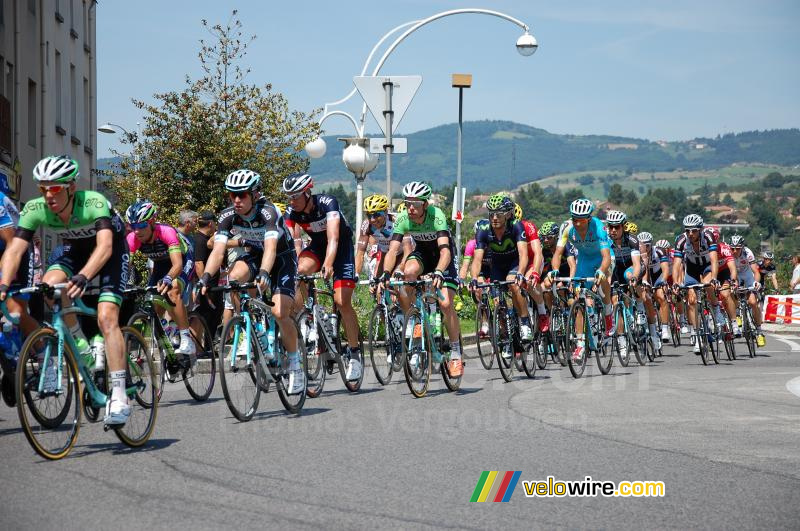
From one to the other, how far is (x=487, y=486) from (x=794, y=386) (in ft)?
23.8

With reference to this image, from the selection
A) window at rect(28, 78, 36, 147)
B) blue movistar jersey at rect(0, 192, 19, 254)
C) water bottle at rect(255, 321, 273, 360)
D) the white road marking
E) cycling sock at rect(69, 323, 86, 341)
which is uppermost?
window at rect(28, 78, 36, 147)

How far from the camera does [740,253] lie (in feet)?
67.6

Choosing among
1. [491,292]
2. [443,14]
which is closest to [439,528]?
[491,292]

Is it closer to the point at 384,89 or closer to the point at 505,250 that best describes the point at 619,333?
the point at 505,250

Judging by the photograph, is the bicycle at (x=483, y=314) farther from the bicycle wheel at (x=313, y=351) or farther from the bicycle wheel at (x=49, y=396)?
the bicycle wheel at (x=49, y=396)

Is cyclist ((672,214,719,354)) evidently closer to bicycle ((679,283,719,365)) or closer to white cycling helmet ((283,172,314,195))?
bicycle ((679,283,719,365))

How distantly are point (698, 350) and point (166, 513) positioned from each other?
12.2 meters

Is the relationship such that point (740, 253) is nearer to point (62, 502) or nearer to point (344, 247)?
point (344, 247)

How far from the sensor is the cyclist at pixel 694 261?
1680cm

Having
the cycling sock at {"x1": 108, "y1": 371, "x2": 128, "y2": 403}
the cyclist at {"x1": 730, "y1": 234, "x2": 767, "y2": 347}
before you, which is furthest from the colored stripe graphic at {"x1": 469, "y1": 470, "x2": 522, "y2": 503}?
the cyclist at {"x1": 730, "y1": 234, "x2": 767, "y2": 347}

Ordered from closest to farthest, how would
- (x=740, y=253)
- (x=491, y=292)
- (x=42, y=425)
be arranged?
1. (x=42, y=425)
2. (x=491, y=292)
3. (x=740, y=253)

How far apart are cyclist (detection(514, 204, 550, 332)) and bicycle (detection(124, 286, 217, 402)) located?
12.5ft

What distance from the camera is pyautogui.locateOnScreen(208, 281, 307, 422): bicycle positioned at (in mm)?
9008

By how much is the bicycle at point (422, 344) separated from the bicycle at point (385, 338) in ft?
1.16
